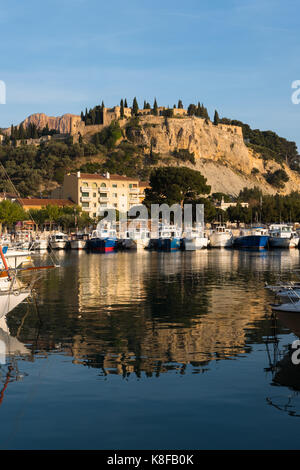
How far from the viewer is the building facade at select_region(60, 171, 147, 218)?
420 feet

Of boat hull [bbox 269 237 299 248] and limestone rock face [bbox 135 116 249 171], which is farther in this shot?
limestone rock face [bbox 135 116 249 171]

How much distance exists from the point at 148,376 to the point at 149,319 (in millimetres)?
8519

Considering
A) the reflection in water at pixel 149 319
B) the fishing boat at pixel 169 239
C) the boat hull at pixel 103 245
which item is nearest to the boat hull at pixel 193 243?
the fishing boat at pixel 169 239

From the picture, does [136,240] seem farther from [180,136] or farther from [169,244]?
[180,136]

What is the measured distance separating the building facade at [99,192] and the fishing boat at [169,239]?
114ft

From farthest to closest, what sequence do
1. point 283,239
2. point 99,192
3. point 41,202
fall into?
1. point 99,192
2. point 41,202
3. point 283,239

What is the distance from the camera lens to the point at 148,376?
14.9 meters

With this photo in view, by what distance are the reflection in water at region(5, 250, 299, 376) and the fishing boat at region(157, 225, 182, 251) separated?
4221 centimetres

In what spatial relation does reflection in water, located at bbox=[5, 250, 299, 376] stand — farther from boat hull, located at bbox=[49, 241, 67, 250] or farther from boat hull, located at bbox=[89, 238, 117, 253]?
boat hull, located at bbox=[49, 241, 67, 250]

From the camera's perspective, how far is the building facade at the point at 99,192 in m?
128

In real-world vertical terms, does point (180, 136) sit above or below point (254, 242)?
above

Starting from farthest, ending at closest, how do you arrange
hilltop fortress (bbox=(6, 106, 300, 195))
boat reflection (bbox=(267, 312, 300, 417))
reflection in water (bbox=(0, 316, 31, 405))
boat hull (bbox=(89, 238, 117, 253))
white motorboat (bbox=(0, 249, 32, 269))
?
hilltop fortress (bbox=(6, 106, 300, 195)) → boat hull (bbox=(89, 238, 117, 253)) → white motorboat (bbox=(0, 249, 32, 269)) → reflection in water (bbox=(0, 316, 31, 405)) → boat reflection (bbox=(267, 312, 300, 417))

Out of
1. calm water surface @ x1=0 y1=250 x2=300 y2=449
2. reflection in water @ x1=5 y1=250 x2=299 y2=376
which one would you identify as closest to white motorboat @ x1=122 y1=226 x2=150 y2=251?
reflection in water @ x1=5 y1=250 x2=299 y2=376

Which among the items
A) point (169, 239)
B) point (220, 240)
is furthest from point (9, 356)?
point (220, 240)
